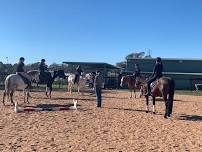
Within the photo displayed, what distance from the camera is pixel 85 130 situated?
42.8 ft

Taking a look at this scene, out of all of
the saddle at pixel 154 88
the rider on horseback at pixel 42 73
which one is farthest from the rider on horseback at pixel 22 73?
the saddle at pixel 154 88

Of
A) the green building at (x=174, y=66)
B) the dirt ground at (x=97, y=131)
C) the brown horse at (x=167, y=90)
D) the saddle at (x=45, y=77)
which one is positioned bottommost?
the dirt ground at (x=97, y=131)

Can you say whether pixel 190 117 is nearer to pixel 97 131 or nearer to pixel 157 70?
pixel 157 70

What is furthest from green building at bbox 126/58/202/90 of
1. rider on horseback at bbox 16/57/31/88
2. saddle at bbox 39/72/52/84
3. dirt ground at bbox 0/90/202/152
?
dirt ground at bbox 0/90/202/152

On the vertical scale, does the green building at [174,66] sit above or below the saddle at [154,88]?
above

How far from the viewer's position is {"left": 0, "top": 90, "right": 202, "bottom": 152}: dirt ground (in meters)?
10.5

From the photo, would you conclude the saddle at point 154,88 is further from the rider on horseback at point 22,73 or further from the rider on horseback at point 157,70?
the rider on horseback at point 22,73

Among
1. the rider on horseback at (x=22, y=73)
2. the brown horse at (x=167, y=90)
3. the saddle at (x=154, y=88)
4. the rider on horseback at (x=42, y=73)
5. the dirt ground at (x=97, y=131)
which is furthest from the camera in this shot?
the rider on horseback at (x=42, y=73)

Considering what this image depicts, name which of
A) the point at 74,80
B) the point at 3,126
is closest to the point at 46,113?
the point at 3,126

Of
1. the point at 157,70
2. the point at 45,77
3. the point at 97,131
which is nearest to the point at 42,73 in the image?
the point at 45,77

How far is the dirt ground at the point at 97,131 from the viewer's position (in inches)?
413

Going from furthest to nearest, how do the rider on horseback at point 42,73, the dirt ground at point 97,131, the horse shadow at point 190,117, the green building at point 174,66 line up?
the green building at point 174,66 < the rider on horseback at point 42,73 < the horse shadow at point 190,117 < the dirt ground at point 97,131

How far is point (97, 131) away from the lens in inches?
509

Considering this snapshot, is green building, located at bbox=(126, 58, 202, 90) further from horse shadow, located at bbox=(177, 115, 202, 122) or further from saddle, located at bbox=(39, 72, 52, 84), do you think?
horse shadow, located at bbox=(177, 115, 202, 122)
